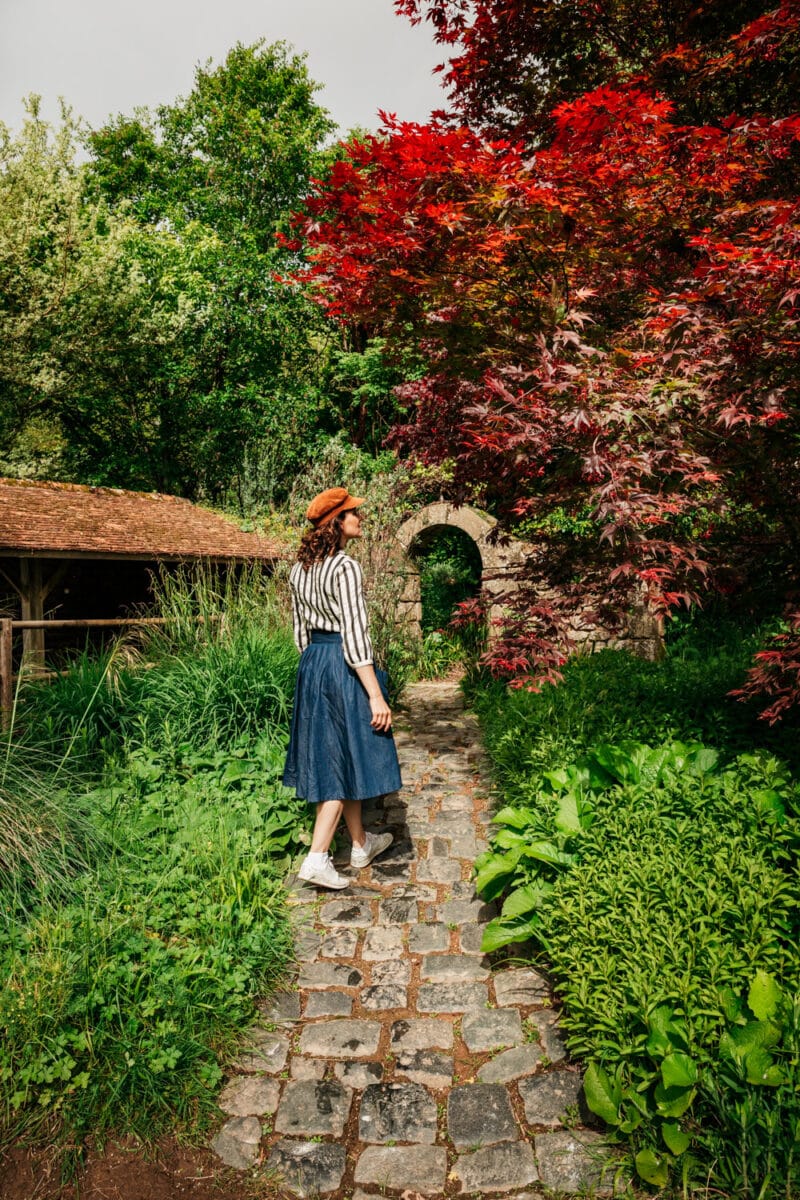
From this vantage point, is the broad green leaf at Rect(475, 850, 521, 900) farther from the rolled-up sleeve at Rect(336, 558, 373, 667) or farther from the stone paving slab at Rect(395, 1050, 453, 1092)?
the rolled-up sleeve at Rect(336, 558, 373, 667)

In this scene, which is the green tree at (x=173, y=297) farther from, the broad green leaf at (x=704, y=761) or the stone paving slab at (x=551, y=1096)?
the stone paving slab at (x=551, y=1096)

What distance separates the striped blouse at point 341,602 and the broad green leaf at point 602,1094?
190cm

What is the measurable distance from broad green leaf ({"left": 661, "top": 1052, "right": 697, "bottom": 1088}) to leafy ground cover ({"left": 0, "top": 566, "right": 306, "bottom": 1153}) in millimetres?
1466

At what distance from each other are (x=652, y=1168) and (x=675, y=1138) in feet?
0.33

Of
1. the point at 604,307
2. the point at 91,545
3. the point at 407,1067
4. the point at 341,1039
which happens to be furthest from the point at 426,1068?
the point at 91,545

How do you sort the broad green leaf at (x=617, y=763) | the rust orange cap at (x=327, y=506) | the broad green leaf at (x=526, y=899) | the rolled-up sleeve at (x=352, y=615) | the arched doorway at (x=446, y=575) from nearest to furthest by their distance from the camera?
1. the broad green leaf at (x=526, y=899)
2. the broad green leaf at (x=617, y=763)
3. the rolled-up sleeve at (x=352, y=615)
4. the rust orange cap at (x=327, y=506)
5. the arched doorway at (x=446, y=575)

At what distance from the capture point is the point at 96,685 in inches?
188

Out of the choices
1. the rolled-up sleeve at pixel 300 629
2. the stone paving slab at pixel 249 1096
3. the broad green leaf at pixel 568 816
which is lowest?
the stone paving slab at pixel 249 1096

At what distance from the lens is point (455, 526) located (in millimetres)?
9172

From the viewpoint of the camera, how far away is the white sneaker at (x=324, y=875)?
343cm

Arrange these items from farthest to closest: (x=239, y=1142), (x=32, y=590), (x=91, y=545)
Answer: (x=32, y=590)
(x=91, y=545)
(x=239, y=1142)

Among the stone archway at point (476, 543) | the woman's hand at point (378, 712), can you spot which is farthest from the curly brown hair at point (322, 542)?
the stone archway at point (476, 543)

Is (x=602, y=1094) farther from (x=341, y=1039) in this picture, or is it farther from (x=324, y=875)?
(x=324, y=875)

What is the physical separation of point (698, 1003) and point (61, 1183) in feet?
6.45
